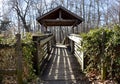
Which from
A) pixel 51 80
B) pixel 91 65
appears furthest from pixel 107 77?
pixel 51 80

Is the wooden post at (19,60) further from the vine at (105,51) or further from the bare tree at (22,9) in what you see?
the bare tree at (22,9)

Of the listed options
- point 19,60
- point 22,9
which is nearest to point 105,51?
point 19,60

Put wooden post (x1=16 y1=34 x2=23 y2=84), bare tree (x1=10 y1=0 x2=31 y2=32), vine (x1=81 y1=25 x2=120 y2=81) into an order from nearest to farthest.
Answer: vine (x1=81 y1=25 x2=120 y2=81)
wooden post (x1=16 y1=34 x2=23 y2=84)
bare tree (x1=10 y1=0 x2=31 y2=32)

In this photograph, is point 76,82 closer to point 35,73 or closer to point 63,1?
point 35,73

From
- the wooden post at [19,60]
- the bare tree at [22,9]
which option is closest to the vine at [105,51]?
the wooden post at [19,60]

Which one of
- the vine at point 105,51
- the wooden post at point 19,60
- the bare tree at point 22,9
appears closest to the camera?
the vine at point 105,51

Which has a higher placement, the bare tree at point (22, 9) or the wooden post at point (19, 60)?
the bare tree at point (22, 9)

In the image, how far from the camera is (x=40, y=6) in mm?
48531

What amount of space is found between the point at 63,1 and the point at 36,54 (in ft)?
138

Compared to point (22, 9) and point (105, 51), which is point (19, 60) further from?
point (22, 9)

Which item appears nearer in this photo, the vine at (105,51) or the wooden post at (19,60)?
the vine at (105,51)

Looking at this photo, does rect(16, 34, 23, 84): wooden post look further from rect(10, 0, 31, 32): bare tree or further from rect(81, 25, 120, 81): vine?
rect(10, 0, 31, 32): bare tree

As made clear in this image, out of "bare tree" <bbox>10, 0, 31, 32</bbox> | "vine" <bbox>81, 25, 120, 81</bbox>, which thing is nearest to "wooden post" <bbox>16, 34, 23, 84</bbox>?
"vine" <bbox>81, 25, 120, 81</bbox>

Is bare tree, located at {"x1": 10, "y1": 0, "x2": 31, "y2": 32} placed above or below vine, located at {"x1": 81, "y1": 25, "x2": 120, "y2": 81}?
above
